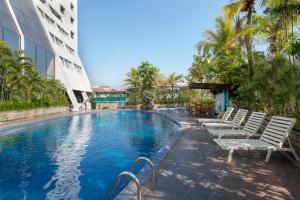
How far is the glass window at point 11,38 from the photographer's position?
20.0m

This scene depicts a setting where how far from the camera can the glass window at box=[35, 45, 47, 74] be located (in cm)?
2597

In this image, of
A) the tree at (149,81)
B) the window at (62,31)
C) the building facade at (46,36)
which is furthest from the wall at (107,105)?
the window at (62,31)

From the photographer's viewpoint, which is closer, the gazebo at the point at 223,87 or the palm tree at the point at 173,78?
the gazebo at the point at 223,87

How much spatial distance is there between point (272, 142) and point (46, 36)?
98.6ft

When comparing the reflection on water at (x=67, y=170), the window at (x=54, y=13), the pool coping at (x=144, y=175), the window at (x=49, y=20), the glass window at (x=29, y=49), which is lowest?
the reflection on water at (x=67, y=170)

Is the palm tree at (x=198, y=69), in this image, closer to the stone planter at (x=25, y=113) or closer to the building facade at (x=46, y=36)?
the building facade at (x=46, y=36)

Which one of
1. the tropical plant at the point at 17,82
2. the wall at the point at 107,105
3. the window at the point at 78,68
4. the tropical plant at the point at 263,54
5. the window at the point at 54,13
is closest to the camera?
the tropical plant at the point at 263,54

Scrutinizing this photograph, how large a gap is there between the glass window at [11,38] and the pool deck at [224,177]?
19831mm

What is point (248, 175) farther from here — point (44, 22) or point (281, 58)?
point (44, 22)

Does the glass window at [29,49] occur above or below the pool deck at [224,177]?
above

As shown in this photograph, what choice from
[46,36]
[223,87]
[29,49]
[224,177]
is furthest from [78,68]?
[224,177]

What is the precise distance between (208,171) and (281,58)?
682cm

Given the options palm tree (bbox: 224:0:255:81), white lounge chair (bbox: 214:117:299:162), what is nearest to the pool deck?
white lounge chair (bbox: 214:117:299:162)

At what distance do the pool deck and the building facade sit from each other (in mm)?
19921
